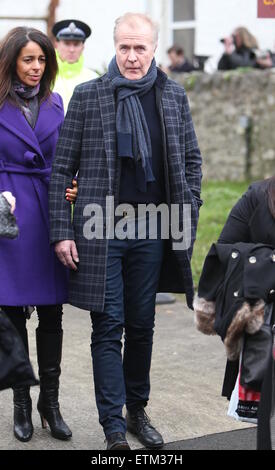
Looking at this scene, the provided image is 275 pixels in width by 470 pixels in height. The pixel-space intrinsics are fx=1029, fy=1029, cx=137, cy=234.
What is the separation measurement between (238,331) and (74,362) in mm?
2668

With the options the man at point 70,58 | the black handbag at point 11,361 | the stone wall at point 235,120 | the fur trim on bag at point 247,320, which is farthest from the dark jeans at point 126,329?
the stone wall at point 235,120

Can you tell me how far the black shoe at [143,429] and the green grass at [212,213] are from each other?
12.9 ft

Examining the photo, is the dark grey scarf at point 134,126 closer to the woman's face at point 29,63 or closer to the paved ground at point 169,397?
the woman's face at point 29,63

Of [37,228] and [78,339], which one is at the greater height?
→ [37,228]

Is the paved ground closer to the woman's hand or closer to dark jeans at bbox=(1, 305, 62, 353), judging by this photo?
dark jeans at bbox=(1, 305, 62, 353)

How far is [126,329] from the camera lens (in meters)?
5.07

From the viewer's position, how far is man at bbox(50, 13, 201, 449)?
15.7 feet

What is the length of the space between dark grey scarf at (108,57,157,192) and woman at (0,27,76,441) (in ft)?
1.45

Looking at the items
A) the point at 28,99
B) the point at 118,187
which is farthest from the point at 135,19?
the point at 118,187

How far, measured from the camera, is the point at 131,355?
5102 mm

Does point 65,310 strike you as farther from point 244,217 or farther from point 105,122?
point 244,217

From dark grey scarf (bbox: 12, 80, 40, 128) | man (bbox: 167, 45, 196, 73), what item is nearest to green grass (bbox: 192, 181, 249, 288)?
man (bbox: 167, 45, 196, 73)

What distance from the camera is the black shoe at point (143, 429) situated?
496 cm
